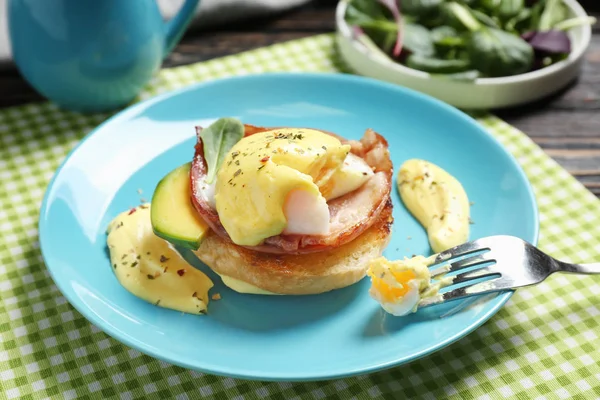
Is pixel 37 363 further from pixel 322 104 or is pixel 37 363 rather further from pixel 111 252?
pixel 322 104

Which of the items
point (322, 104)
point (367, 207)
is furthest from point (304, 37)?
point (367, 207)

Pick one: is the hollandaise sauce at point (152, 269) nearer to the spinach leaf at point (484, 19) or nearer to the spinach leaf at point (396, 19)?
the spinach leaf at point (396, 19)

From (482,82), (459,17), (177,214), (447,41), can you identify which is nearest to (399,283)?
(177,214)

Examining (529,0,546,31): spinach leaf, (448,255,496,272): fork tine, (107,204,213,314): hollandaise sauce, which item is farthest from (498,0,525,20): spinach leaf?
(107,204,213,314): hollandaise sauce

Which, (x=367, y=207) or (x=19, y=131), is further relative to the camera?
(x=19, y=131)

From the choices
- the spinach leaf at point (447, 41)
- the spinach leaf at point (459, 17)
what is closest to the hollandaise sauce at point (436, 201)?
the spinach leaf at point (447, 41)

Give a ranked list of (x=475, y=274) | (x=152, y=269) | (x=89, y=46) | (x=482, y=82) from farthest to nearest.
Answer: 1. (x=482, y=82)
2. (x=89, y=46)
3. (x=152, y=269)
4. (x=475, y=274)

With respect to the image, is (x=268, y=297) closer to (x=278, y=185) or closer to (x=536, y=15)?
(x=278, y=185)
